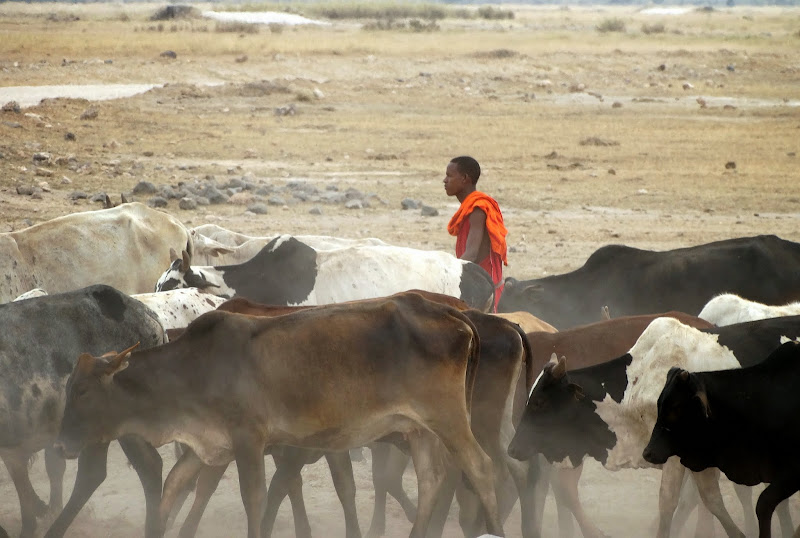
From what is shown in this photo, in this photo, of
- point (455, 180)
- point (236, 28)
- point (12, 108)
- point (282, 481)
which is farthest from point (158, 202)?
point (236, 28)

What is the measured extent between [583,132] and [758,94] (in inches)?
380

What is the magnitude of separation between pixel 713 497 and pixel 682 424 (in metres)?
0.80

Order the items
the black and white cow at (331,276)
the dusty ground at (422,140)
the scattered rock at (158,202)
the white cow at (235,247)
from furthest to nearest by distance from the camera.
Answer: the scattered rock at (158,202) < the dusty ground at (422,140) < the white cow at (235,247) < the black and white cow at (331,276)

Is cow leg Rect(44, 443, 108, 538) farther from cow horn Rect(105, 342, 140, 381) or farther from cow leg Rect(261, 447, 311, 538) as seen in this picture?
cow leg Rect(261, 447, 311, 538)

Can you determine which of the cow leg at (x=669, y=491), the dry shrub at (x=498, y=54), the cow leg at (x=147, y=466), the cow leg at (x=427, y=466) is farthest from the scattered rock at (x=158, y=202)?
the dry shrub at (x=498, y=54)

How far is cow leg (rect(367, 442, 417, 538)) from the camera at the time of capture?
24.5ft

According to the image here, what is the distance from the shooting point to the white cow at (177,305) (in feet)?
26.4

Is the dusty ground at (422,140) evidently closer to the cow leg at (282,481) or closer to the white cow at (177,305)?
the cow leg at (282,481)

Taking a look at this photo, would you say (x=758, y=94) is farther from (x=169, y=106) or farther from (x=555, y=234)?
(x=555, y=234)

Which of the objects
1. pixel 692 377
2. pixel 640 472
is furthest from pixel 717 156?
pixel 692 377

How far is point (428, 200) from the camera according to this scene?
1736 centimetres

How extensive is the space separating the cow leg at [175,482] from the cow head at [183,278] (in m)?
2.13

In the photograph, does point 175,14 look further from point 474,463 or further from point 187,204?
point 474,463

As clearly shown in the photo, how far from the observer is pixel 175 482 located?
6859 mm
